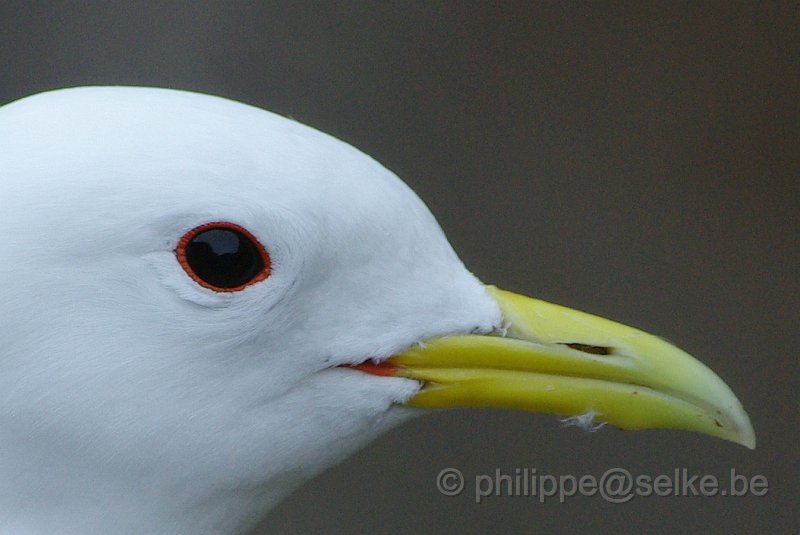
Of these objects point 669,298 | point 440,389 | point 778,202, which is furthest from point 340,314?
point 778,202

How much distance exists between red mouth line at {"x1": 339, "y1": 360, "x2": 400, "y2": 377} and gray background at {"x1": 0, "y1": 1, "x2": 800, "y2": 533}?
105 inches

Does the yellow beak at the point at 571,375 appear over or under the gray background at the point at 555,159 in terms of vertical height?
under

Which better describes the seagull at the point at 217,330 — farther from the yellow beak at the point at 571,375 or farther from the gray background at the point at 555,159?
the gray background at the point at 555,159

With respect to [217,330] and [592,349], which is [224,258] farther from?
[592,349]

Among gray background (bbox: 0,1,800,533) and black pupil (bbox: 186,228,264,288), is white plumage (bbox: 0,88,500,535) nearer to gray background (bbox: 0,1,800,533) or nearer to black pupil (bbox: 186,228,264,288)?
black pupil (bbox: 186,228,264,288)

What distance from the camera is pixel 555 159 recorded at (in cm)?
436

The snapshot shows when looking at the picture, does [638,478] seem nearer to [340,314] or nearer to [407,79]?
[407,79]

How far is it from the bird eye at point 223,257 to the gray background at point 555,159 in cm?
280

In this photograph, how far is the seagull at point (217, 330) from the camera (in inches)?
52.8

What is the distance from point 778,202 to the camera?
4.43 meters

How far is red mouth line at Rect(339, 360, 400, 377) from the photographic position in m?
1.51

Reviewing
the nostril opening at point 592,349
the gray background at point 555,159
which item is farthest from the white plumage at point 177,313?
the gray background at point 555,159

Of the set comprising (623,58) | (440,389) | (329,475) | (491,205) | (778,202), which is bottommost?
(440,389)

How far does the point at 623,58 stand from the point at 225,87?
63.5 inches
